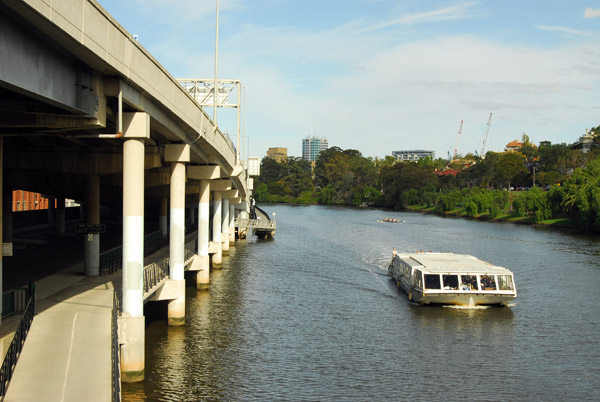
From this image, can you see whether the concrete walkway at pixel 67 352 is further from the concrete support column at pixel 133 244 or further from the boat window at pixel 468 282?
the boat window at pixel 468 282

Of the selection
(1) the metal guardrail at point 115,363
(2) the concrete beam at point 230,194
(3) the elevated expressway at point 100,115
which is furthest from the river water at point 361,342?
(2) the concrete beam at point 230,194

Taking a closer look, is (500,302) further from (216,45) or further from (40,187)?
(40,187)

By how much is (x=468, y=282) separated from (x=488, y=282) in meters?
1.27

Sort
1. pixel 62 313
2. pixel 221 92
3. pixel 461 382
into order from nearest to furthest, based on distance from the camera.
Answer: pixel 62 313 → pixel 461 382 → pixel 221 92

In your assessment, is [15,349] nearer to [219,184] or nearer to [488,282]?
[488,282]

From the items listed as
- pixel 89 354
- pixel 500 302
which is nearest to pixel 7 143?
pixel 89 354

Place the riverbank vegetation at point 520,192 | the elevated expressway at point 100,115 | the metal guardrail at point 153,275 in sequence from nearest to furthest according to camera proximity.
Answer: the elevated expressway at point 100,115 < the metal guardrail at point 153,275 < the riverbank vegetation at point 520,192

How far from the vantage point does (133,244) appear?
22.8m

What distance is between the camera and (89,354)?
1827 cm

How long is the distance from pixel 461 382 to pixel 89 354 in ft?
48.7

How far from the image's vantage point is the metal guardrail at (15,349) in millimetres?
15537

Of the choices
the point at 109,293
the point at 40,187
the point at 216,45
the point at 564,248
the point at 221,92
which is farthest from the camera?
the point at 564,248

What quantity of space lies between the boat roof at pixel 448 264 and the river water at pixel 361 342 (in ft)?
8.12

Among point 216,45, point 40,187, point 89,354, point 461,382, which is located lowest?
point 461,382
